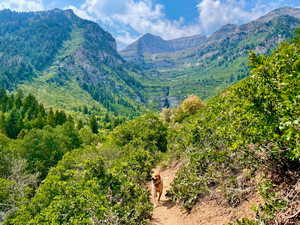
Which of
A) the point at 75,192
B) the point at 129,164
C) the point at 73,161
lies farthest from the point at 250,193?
the point at 73,161

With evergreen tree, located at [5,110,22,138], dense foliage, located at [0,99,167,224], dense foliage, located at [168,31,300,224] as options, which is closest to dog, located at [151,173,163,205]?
dense foliage, located at [0,99,167,224]

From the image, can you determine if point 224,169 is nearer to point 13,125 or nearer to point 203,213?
point 203,213

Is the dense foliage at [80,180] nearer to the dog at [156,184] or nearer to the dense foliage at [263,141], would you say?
the dog at [156,184]

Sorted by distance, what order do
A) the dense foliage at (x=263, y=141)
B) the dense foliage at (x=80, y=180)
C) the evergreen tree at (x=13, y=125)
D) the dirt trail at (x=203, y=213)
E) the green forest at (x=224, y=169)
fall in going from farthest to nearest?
the evergreen tree at (x=13, y=125) → the dense foliage at (x=80, y=180) → the dirt trail at (x=203, y=213) → the green forest at (x=224, y=169) → the dense foliage at (x=263, y=141)

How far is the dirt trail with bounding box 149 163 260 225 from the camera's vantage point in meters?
12.7

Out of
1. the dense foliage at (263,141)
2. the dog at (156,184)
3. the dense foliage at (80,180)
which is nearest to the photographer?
the dense foliage at (263,141)

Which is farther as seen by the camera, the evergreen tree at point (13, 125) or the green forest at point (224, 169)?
the evergreen tree at point (13, 125)

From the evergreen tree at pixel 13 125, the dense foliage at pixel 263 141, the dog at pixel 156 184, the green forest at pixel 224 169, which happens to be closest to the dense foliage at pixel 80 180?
the green forest at pixel 224 169

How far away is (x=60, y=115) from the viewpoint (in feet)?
291

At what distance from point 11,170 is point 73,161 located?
518 inches

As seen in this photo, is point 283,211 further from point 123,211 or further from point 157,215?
point 157,215

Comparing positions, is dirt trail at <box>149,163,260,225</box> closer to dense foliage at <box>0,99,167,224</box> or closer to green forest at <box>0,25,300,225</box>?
green forest at <box>0,25,300,225</box>

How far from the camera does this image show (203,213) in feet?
49.4

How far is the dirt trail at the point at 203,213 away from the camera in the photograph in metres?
12.7
